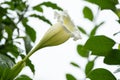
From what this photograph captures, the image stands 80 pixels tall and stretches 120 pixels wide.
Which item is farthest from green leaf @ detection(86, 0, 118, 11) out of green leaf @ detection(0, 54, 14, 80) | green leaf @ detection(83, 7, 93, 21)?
green leaf @ detection(83, 7, 93, 21)

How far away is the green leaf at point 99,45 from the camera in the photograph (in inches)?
37.6

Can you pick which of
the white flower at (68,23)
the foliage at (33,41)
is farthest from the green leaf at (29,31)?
the white flower at (68,23)

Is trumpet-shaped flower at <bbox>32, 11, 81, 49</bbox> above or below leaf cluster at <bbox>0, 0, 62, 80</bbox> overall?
below

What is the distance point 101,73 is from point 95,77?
0.02 m

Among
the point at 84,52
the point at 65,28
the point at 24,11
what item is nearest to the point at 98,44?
the point at 65,28

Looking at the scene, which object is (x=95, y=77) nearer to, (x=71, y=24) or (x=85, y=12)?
(x=71, y=24)

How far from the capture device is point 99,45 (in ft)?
3.17

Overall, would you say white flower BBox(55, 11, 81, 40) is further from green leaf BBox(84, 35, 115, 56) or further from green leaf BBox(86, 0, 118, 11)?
green leaf BBox(86, 0, 118, 11)

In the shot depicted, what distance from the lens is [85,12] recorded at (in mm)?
1779

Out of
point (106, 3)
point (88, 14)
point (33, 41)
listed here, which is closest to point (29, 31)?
point (33, 41)

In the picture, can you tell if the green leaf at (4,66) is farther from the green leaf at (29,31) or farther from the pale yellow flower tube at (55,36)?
the green leaf at (29,31)

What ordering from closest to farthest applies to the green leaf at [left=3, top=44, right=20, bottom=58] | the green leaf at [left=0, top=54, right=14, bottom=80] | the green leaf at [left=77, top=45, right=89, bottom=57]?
1. the green leaf at [left=0, top=54, right=14, bottom=80]
2. the green leaf at [left=3, top=44, right=20, bottom=58]
3. the green leaf at [left=77, top=45, right=89, bottom=57]

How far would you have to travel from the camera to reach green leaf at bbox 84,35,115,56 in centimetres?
95

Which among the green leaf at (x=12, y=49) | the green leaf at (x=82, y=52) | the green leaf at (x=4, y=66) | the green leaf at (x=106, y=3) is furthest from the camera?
the green leaf at (x=82, y=52)
